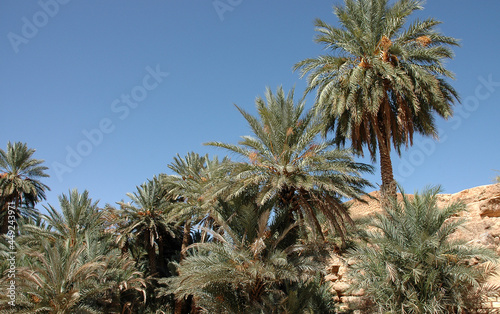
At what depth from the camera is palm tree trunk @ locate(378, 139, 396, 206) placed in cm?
1235

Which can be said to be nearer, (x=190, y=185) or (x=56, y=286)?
(x=56, y=286)

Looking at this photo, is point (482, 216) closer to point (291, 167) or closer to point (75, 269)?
point (291, 167)

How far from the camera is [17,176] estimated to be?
24734 millimetres

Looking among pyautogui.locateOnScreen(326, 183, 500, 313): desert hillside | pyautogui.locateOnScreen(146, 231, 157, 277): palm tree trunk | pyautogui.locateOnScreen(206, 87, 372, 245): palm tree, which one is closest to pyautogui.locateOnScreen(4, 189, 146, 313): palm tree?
pyautogui.locateOnScreen(146, 231, 157, 277): palm tree trunk

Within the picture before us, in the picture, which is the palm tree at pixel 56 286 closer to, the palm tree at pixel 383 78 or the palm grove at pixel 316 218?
the palm grove at pixel 316 218

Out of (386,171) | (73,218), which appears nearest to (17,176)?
(73,218)

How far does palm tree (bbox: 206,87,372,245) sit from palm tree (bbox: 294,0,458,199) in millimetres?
1739

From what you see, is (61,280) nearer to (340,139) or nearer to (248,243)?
(248,243)

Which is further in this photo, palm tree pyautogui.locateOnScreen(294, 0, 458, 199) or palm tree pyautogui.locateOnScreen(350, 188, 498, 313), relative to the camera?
palm tree pyautogui.locateOnScreen(294, 0, 458, 199)

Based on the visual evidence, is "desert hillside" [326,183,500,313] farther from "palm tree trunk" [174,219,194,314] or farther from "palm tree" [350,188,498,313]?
"palm tree trunk" [174,219,194,314]

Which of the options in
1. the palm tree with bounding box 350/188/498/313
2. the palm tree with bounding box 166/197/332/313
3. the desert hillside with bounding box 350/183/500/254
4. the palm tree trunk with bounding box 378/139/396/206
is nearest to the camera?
the palm tree with bounding box 350/188/498/313

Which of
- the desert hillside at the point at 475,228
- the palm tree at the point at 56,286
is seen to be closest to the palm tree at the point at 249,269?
the desert hillside at the point at 475,228

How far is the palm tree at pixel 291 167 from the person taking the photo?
36.9 ft

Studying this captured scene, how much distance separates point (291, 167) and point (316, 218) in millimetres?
2648
